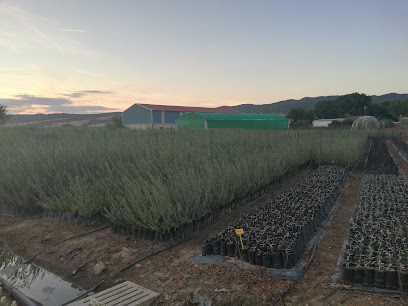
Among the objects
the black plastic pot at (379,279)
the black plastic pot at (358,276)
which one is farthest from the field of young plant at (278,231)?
the black plastic pot at (379,279)

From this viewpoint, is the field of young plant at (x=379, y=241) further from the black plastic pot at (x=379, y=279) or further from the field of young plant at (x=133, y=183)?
the field of young plant at (x=133, y=183)

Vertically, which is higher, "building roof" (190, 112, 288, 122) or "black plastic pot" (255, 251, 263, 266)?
"building roof" (190, 112, 288, 122)

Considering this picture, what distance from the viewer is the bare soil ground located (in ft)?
9.53

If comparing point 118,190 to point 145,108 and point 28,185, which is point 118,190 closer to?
point 28,185

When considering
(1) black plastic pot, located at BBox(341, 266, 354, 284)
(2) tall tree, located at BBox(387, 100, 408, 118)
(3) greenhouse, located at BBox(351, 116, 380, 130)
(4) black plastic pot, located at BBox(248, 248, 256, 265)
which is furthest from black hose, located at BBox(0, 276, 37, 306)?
(2) tall tree, located at BBox(387, 100, 408, 118)

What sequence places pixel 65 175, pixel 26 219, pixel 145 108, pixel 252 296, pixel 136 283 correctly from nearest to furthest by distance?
pixel 252 296, pixel 136 283, pixel 26 219, pixel 65 175, pixel 145 108

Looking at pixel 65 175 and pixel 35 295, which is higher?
pixel 65 175

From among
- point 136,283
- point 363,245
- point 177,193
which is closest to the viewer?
point 136,283

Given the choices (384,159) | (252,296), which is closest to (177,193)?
(252,296)

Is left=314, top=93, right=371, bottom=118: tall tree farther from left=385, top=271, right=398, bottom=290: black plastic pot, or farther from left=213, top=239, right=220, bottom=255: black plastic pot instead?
left=385, top=271, right=398, bottom=290: black plastic pot

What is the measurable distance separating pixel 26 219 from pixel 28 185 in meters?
0.68

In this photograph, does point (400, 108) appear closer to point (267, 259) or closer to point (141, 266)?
point (267, 259)

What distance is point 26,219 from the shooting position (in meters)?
5.80

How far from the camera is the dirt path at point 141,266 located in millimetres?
3004
